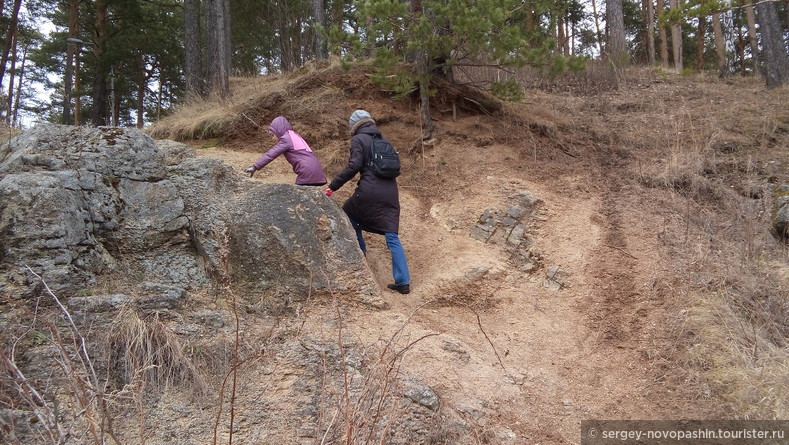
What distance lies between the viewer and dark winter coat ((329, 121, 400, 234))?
5.08 m

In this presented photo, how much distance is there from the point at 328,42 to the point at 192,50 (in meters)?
5.06

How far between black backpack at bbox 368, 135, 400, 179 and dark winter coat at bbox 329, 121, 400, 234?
0.05 metres

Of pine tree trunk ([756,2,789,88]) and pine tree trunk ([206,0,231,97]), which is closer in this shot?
pine tree trunk ([206,0,231,97])

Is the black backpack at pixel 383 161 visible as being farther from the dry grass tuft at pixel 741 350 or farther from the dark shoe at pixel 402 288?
the dry grass tuft at pixel 741 350

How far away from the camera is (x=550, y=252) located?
5945 millimetres

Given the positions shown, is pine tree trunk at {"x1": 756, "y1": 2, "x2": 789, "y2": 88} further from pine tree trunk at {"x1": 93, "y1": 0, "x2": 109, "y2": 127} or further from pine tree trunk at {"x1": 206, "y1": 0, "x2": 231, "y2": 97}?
pine tree trunk at {"x1": 93, "y1": 0, "x2": 109, "y2": 127}

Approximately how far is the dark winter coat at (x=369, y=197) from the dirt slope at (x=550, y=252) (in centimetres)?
64

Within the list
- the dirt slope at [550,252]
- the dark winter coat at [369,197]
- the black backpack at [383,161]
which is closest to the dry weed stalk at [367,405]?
the dirt slope at [550,252]

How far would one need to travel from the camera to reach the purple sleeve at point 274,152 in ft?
18.2

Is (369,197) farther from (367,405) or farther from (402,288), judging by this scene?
(367,405)

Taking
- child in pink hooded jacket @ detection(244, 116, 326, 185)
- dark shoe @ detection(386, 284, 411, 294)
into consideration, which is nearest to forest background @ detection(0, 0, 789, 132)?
child in pink hooded jacket @ detection(244, 116, 326, 185)

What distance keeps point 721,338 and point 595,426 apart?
135 centimetres

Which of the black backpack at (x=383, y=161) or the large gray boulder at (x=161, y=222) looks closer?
the large gray boulder at (x=161, y=222)

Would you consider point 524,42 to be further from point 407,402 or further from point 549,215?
point 407,402
